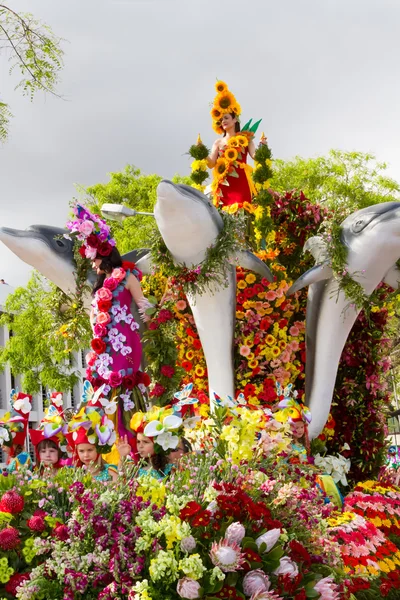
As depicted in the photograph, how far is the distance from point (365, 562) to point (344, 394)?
12.8 feet

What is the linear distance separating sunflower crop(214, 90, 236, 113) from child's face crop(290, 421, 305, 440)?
12.7 ft

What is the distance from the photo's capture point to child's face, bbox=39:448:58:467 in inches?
241

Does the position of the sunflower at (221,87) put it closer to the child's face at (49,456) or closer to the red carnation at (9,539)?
the child's face at (49,456)

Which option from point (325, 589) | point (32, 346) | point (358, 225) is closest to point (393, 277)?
point (358, 225)

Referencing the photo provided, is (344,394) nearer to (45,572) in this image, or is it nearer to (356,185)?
(45,572)

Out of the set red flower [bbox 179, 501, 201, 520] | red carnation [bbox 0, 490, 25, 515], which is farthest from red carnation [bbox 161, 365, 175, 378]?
red flower [bbox 179, 501, 201, 520]

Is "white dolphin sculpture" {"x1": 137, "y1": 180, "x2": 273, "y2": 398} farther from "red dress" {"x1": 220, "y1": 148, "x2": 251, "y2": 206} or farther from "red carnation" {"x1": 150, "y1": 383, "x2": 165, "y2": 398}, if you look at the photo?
"red dress" {"x1": 220, "y1": 148, "x2": 251, "y2": 206}

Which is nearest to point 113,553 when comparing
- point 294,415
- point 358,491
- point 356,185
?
point 294,415

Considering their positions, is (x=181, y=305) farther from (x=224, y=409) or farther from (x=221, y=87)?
(x=224, y=409)

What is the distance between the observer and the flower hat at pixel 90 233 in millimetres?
6891

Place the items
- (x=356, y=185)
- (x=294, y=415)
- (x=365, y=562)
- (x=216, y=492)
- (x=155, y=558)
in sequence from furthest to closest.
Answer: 1. (x=356, y=185)
2. (x=294, y=415)
3. (x=365, y=562)
4. (x=216, y=492)
5. (x=155, y=558)

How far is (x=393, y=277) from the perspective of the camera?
8.14 meters

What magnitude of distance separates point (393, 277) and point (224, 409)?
12.6 feet

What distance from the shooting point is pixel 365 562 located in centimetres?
495
